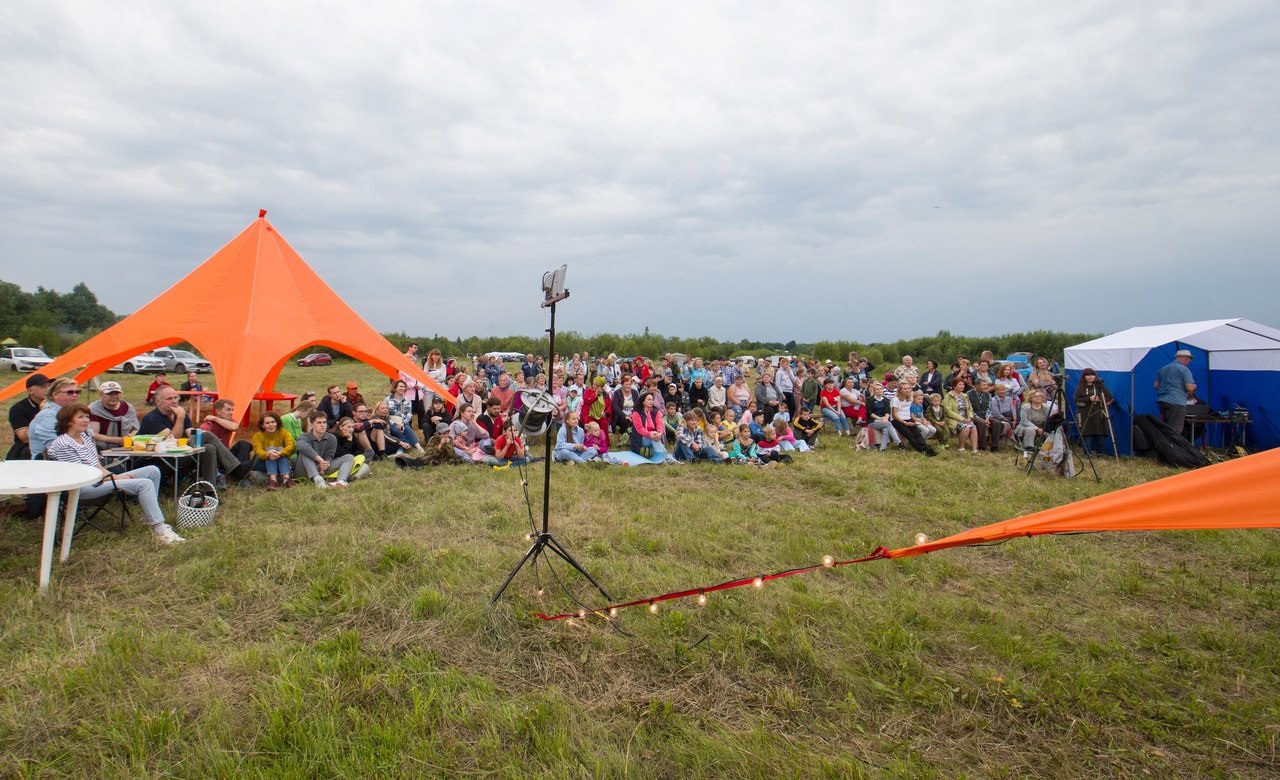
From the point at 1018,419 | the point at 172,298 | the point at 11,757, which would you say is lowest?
the point at 11,757

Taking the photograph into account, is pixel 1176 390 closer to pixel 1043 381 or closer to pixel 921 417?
pixel 1043 381

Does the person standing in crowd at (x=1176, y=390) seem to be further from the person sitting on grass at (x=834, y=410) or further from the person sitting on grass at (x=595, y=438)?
the person sitting on grass at (x=595, y=438)

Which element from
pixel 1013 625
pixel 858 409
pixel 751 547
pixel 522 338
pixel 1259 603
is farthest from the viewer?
pixel 522 338

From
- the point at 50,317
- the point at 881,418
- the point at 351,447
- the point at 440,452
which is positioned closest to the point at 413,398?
the point at 440,452

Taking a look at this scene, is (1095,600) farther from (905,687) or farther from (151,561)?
(151,561)

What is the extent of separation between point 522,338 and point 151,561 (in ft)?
118

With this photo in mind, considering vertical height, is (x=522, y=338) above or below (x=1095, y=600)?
above

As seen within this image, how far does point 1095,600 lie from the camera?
369 cm

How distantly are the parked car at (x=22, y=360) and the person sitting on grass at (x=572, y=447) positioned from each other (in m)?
24.5

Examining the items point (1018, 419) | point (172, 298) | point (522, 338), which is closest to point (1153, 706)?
point (1018, 419)

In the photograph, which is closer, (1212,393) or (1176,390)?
(1176,390)

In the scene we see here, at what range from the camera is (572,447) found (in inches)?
309

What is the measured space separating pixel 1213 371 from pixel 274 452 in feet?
40.9

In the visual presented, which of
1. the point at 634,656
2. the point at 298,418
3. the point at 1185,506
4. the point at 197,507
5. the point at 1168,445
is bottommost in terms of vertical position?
the point at 634,656
